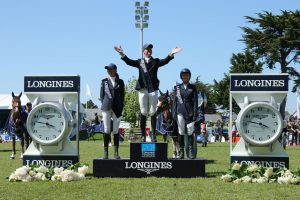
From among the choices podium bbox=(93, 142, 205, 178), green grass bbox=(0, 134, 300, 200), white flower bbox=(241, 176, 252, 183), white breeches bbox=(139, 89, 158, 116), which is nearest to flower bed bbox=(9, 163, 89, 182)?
green grass bbox=(0, 134, 300, 200)

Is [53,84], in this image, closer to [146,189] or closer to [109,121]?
[109,121]

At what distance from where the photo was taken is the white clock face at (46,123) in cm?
1082

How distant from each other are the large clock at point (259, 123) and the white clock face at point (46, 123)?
3.71m

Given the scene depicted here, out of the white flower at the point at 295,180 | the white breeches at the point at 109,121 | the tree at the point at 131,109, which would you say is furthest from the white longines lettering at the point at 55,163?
the tree at the point at 131,109

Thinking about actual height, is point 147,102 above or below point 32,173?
above

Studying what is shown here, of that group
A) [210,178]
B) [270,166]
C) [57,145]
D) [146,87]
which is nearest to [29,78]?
[57,145]

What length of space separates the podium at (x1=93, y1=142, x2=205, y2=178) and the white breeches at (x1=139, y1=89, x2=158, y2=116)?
26.2 inches

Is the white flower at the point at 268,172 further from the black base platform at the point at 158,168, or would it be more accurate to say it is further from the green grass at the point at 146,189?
the black base platform at the point at 158,168

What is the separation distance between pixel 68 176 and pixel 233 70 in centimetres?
5234

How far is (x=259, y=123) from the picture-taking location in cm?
1042

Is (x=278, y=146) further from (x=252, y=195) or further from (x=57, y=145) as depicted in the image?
(x=57, y=145)

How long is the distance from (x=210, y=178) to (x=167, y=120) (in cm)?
501

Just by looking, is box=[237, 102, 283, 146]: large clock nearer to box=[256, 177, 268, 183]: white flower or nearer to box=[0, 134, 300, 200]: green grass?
box=[256, 177, 268, 183]: white flower

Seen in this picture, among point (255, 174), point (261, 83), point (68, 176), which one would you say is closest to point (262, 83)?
point (261, 83)
